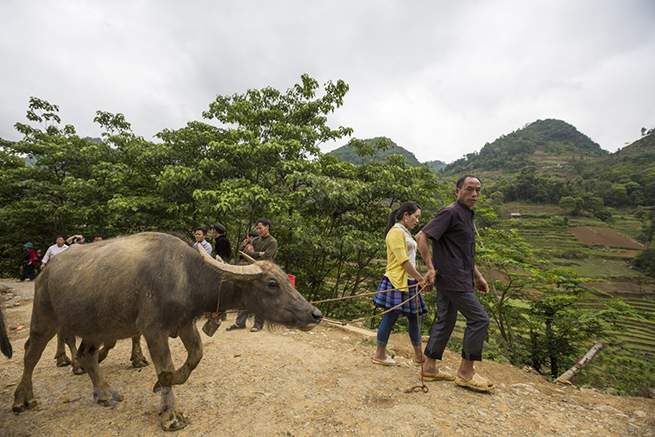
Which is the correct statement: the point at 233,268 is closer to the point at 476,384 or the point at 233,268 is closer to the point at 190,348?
the point at 190,348

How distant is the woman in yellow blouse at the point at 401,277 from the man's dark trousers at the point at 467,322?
33cm

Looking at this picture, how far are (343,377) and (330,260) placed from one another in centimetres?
554

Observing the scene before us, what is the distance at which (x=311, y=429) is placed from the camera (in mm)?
2738

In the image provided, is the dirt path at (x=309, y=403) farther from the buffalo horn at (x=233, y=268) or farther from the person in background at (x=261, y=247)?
the buffalo horn at (x=233, y=268)

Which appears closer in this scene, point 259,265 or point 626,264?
point 259,265

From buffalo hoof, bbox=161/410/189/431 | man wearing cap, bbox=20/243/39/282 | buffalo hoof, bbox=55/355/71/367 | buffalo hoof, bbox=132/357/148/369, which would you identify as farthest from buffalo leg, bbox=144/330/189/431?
man wearing cap, bbox=20/243/39/282

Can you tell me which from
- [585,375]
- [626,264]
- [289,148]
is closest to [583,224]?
[626,264]

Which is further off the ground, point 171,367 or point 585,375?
point 171,367

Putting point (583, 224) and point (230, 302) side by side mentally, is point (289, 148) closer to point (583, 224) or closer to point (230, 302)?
point (230, 302)

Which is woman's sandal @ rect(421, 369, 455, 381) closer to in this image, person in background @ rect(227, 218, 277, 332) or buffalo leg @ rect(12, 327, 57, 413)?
person in background @ rect(227, 218, 277, 332)

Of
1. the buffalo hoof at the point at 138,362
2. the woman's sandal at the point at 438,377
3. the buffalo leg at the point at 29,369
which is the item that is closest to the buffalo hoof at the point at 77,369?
the buffalo hoof at the point at 138,362

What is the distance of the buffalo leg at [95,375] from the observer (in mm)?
3135

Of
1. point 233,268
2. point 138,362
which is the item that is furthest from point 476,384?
point 138,362

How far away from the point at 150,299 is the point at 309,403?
2.00 m
